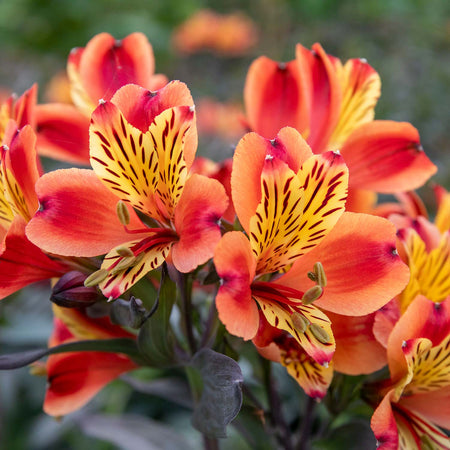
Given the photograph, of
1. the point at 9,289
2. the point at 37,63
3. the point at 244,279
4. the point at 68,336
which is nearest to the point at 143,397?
the point at 68,336

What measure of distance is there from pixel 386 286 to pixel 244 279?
132mm

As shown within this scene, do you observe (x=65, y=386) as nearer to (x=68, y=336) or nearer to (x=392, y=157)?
(x=68, y=336)

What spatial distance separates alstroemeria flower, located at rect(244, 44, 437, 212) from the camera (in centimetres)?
66

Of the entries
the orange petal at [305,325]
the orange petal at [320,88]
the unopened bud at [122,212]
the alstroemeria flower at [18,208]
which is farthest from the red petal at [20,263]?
the orange petal at [320,88]

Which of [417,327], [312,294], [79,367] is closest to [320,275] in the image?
[312,294]

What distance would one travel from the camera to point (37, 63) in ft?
13.3

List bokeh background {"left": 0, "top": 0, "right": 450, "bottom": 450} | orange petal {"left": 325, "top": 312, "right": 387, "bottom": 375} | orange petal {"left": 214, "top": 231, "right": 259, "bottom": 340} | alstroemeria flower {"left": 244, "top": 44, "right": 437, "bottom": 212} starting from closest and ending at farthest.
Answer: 1. orange petal {"left": 214, "top": 231, "right": 259, "bottom": 340}
2. orange petal {"left": 325, "top": 312, "right": 387, "bottom": 375}
3. alstroemeria flower {"left": 244, "top": 44, "right": 437, "bottom": 212}
4. bokeh background {"left": 0, "top": 0, "right": 450, "bottom": 450}

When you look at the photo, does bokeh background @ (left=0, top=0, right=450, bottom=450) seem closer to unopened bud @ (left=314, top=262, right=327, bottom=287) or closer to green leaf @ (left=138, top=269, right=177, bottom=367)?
green leaf @ (left=138, top=269, right=177, bottom=367)

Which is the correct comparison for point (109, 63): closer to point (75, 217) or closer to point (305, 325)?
point (75, 217)

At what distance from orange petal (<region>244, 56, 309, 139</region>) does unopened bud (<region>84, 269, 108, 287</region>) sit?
31cm

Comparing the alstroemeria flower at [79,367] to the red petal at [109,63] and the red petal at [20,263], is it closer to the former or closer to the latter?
the red petal at [20,263]

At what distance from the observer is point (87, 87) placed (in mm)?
667

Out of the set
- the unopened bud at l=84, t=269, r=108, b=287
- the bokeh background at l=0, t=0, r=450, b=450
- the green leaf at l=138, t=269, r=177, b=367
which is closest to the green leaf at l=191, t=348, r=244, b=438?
the green leaf at l=138, t=269, r=177, b=367

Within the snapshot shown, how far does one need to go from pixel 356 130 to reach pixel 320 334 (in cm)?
28
